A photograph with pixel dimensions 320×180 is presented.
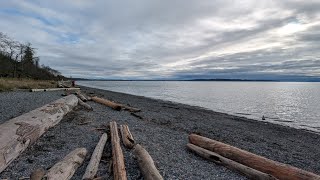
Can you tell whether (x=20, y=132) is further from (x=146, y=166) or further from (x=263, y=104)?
(x=263, y=104)

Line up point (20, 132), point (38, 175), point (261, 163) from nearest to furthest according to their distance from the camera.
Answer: point (38, 175)
point (261, 163)
point (20, 132)

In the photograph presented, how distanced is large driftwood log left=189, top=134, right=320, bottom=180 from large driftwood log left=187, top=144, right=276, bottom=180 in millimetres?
245

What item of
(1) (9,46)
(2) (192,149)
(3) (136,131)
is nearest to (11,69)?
(1) (9,46)

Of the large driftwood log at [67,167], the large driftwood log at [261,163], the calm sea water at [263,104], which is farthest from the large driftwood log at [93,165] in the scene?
the calm sea water at [263,104]

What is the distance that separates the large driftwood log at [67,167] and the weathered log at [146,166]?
1.31m

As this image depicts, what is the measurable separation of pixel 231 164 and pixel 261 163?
67 centimetres

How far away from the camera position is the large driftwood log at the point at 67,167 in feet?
14.8

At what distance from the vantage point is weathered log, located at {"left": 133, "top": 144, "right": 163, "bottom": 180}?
474 cm

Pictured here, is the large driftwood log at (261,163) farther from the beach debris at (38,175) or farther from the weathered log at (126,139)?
the beach debris at (38,175)

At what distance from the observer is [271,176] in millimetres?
4867

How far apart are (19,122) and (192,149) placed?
191 inches

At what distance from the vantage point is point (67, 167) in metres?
4.98

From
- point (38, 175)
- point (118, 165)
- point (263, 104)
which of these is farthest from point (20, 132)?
point (263, 104)

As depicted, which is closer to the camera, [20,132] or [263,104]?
[20,132]
